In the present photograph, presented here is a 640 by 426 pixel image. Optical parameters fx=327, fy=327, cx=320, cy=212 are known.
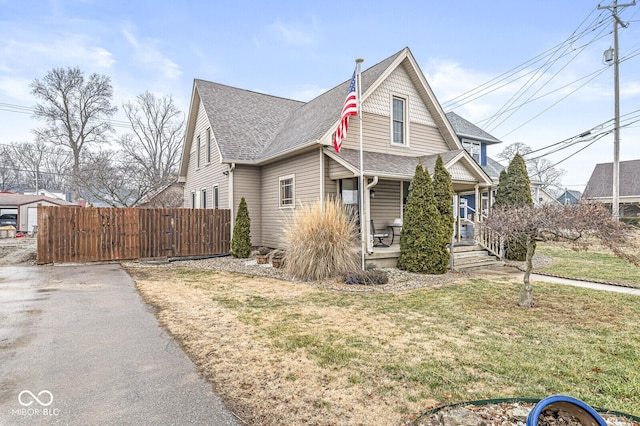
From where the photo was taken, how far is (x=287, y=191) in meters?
11.5

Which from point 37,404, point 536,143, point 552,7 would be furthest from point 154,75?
point 536,143

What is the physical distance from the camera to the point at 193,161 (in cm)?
1658

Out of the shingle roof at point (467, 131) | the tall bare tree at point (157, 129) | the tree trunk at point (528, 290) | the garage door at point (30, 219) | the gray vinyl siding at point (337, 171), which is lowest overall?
the tree trunk at point (528, 290)

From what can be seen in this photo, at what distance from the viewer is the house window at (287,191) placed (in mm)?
11064

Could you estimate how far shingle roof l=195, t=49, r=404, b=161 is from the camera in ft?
34.8

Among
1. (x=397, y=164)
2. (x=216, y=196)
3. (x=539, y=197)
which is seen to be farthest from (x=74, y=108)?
(x=539, y=197)

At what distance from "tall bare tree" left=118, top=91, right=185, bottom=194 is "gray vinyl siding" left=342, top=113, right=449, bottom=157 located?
886 inches

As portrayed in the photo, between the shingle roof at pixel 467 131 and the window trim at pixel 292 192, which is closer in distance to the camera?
the window trim at pixel 292 192

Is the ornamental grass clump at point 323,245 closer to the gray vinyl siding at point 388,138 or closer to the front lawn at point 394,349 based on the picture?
the front lawn at point 394,349

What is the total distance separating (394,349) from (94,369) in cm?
292

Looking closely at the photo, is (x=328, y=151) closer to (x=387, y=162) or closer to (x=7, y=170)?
(x=387, y=162)

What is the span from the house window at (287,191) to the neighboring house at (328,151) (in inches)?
1.4

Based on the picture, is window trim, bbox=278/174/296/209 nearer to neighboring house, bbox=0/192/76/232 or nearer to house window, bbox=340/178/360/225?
house window, bbox=340/178/360/225

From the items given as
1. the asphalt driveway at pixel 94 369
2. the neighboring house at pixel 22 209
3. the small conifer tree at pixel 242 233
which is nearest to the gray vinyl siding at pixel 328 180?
the small conifer tree at pixel 242 233
